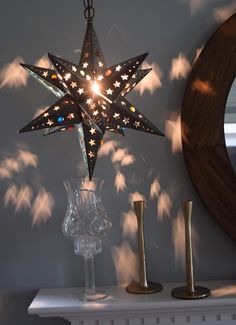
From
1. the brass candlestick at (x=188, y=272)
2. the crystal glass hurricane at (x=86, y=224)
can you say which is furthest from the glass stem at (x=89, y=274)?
the brass candlestick at (x=188, y=272)

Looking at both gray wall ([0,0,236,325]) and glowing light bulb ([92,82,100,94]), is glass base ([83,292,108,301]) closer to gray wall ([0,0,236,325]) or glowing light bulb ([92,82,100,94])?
gray wall ([0,0,236,325])

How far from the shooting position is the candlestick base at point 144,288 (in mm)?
1226

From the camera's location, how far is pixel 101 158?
1.34 meters

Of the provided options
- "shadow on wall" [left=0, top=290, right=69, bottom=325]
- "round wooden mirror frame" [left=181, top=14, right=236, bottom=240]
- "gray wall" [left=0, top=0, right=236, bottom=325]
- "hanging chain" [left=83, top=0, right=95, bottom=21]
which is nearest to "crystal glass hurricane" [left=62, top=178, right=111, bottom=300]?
"gray wall" [left=0, top=0, right=236, bottom=325]

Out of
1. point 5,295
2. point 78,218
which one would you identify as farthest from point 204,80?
point 5,295

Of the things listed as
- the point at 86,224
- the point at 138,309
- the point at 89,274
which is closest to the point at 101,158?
the point at 86,224

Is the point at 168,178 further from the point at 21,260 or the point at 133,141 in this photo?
the point at 21,260

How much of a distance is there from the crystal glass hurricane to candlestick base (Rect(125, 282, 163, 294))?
0.09m

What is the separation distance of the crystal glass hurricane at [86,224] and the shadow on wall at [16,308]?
8.3 inches

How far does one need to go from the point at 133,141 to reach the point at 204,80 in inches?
11.4

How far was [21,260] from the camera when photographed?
1312 millimetres

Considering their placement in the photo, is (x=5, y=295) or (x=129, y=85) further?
(x=5, y=295)

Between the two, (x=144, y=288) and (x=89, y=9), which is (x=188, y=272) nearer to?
(x=144, y=288)

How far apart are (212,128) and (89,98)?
476 millimetres
